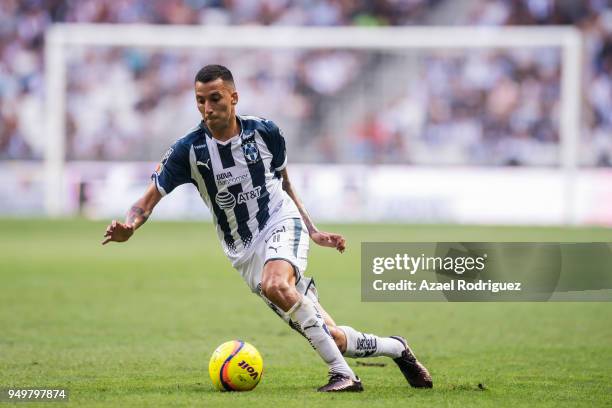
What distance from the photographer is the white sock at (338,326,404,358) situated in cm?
743

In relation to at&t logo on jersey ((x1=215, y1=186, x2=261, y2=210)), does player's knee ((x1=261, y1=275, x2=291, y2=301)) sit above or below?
below

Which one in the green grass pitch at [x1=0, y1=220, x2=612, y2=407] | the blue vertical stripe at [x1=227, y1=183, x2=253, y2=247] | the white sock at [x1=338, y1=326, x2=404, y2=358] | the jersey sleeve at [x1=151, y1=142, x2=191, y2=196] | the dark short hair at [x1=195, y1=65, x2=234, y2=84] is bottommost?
the green grass pitch at [x1=0, y1=220, x2=612, y2=407]

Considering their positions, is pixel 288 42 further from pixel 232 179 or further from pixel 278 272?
pixel 278 272

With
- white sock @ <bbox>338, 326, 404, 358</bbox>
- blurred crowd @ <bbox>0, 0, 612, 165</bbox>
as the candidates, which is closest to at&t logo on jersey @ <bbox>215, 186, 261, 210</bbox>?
white sock @ <bbox>338, 326, 404, 358</bbox>

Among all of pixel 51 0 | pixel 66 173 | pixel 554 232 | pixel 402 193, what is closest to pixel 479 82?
pixel 402 193

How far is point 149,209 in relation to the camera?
7.26 metres

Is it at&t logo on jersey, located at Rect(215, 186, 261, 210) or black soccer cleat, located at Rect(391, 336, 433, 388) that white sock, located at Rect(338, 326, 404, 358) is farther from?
at&t logo on jersey, located at Rect(215, 186, 261, 210)

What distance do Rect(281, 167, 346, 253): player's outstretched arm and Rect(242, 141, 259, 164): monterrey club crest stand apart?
321 millimetres

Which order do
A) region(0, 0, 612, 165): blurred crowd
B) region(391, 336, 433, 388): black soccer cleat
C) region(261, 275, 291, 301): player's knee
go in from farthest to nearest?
region(0, 0, 612, 165): blurred crowd
region(391, 336, 433, 388): black soccer cleat
region(261, 275, 291, 301): player's knee

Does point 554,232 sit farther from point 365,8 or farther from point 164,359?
point 164,359

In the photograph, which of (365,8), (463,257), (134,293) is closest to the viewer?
(463,257)

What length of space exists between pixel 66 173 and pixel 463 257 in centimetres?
1900

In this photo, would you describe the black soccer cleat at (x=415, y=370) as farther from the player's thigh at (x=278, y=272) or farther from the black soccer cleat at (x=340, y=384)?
the player's thigh at (x=278, y=272)

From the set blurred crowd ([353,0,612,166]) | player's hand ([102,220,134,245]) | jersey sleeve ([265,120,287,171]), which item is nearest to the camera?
player's hand ([102,220,134,245])
